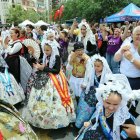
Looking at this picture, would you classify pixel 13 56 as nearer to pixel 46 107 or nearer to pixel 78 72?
pixel 78 72

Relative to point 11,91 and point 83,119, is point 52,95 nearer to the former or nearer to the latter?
point 83,119

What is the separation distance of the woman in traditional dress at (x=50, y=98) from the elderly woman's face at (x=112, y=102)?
6.02ft

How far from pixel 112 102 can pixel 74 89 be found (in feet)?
8.16

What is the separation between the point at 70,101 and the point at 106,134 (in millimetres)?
1761

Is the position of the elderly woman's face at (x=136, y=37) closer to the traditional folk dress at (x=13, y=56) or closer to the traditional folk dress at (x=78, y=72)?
the traditional folk dress at (x=78, y=72)

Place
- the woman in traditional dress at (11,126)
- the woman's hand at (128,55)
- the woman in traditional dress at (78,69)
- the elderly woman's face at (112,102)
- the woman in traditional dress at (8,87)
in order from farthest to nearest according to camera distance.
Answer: the woman in traditional dress at (8,87) → the woman in traditional dress at (78,69) → the woman's hand at (128,55) → the elderly woman's face at (112,102) → the woman in traditional dress at (11,126)

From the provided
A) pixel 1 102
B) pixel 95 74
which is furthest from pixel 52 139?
pixel 1 102

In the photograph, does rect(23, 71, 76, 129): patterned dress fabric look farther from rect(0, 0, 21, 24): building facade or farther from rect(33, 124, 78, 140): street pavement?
rect(0, 0, 21, 24): building facade

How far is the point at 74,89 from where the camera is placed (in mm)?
5449

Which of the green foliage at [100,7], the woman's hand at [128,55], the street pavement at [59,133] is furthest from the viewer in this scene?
the green foliage at [100,7]

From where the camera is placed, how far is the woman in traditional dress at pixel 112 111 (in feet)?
9.83

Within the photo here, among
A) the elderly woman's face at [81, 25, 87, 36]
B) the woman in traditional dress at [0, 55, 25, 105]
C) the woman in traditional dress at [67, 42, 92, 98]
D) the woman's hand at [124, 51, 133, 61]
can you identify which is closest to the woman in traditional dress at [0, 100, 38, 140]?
the woman's hand at [124, 51, 133, 61]

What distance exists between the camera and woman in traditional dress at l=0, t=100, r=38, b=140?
2685 mm

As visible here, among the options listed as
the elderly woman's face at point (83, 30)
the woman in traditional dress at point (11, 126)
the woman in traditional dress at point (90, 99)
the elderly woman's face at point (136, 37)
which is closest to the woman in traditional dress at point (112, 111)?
the woman in traditional dress at point (11, 126)
